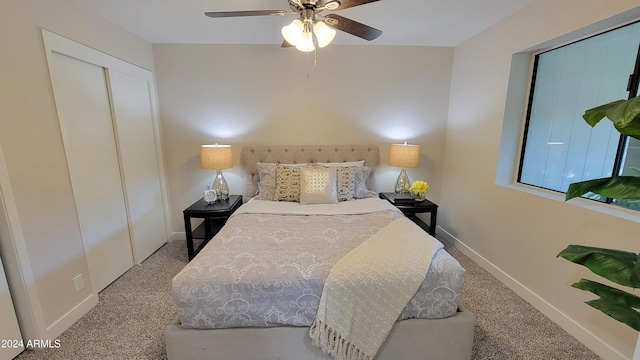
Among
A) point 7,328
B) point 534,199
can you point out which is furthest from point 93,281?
point 534,199

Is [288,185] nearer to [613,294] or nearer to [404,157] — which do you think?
[404,157]

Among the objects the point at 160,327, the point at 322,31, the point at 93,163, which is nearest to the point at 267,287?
Answer: the point at 160,327

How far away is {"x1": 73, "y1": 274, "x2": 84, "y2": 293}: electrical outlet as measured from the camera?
6.36ft

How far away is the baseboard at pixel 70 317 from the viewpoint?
174 cm

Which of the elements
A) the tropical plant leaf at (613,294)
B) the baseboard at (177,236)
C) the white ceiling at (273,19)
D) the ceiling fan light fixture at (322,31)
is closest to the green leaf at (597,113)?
the tropical plant leaf at (613,294)

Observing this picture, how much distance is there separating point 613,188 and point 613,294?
46cm

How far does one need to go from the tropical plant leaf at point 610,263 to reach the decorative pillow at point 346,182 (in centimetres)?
195

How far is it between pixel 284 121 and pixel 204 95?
1.01 m

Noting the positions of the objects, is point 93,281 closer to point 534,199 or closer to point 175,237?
point 175,237

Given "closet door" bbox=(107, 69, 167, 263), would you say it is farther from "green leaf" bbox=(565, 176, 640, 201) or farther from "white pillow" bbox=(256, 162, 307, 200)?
"green leaf" bbox=(565, 176, 640, 201)

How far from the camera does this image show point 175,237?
334cm

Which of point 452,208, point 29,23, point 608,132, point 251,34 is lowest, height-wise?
point 452,208

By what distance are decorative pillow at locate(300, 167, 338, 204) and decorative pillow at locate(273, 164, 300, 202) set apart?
103mm

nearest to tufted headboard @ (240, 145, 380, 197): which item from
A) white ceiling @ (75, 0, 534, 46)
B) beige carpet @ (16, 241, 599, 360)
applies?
white ceiling @ (75, 0, 534, 46)
